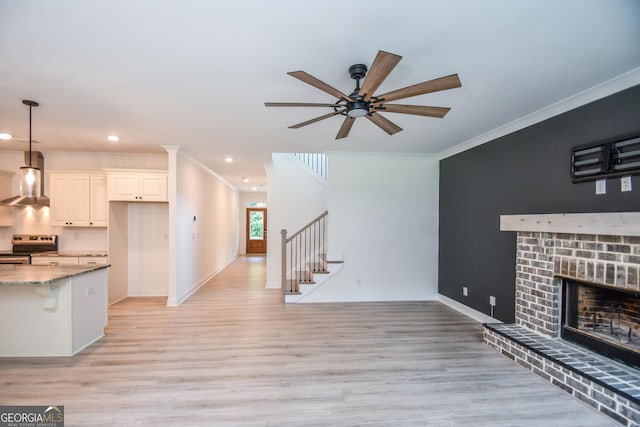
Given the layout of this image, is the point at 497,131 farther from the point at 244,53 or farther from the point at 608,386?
the point at 244,53

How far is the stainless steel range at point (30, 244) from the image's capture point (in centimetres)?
493

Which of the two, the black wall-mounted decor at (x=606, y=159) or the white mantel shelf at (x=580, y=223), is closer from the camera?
the white mantel shelf at (x=580, y=223)

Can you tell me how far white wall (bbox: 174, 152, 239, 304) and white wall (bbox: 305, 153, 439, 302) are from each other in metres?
2.54

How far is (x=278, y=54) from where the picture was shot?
229cm

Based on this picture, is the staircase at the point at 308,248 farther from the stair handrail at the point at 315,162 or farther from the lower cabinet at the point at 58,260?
the lower cabinet at the point at 58,260

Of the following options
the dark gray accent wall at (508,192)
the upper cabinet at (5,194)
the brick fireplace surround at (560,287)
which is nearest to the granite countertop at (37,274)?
the upper cabinet at (5,194)

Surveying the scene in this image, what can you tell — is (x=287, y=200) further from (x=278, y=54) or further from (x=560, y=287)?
(x=560, y=287)

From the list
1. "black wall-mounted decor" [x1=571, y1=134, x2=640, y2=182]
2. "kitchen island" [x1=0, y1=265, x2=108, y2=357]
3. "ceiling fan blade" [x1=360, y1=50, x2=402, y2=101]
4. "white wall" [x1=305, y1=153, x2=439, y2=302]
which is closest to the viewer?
"ceiling fan blade" [x1=360, y1=50, x2=402, y2=101]

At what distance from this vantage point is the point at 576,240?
9.65 ft

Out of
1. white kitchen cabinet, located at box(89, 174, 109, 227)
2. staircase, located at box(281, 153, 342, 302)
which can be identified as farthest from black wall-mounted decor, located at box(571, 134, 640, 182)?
white kitchen cabinet, located at box(89, 174, 109, 227)

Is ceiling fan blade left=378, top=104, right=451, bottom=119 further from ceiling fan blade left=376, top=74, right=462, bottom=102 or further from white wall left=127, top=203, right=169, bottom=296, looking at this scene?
white wall left=127, top=203, right=169, bottom=296

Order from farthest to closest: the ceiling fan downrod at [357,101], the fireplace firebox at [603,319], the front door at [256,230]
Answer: the front door at [256,230] → the fireplace firebox at [603,319] → the ceiling fan downrod at [357,101]

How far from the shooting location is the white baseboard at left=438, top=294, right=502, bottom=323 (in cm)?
431

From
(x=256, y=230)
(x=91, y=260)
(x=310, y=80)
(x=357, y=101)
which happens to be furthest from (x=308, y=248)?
(x=256, y=230)
